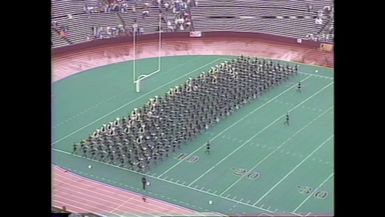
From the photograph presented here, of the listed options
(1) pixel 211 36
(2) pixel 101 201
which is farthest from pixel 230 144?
(1) pixel 211 36

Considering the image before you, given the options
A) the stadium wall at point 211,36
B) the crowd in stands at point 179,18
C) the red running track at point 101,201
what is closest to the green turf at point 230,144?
the red running track at point 101,201

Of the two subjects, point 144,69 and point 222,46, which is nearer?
point 144,69

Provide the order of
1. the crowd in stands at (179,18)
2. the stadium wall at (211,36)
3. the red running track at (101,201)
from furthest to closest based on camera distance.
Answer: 1. the crowd in stands at (179,18)
2. the stadium wall at (211,36)
3. the red running track at (101,201)

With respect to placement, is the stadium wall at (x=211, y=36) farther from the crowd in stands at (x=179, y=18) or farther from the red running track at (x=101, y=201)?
the red running track at (x=101, y=201)

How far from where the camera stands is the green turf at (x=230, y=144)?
11555 millimetres

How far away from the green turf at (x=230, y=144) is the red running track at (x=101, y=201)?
22 centimetres

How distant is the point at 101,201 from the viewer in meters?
11.4

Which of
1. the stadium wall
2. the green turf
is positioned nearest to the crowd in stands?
the stadium wall

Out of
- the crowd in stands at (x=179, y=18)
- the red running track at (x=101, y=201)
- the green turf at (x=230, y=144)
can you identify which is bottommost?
the red running track at (x=101, y=201)
